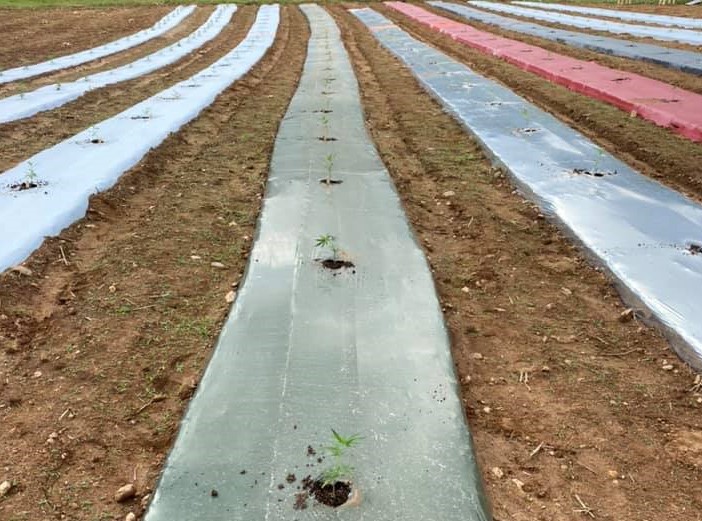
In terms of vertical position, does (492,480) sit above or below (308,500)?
below

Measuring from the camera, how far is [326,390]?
224 cm

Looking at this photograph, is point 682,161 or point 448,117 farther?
point 448,117

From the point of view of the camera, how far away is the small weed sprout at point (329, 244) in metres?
3.30

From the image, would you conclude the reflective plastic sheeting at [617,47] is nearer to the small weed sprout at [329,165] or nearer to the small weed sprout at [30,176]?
the small weed sprout at [329,165]

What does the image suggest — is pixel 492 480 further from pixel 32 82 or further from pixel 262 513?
pixel 32 82

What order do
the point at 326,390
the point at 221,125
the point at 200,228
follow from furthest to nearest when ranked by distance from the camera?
the point at 221,125
the point at 200,228
the point at 326,390

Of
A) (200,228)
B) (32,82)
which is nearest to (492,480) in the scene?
(200,228)

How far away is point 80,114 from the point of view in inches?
272

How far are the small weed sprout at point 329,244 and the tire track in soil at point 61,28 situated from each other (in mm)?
10053

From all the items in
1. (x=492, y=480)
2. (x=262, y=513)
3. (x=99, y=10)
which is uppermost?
(x=99, y=10)

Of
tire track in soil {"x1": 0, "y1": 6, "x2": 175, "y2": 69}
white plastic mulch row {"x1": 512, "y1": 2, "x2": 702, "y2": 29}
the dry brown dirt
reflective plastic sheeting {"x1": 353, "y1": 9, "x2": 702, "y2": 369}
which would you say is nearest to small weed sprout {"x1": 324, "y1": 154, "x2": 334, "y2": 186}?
reflective plastic sheeting {"x1": 353, "y1": 9, "x2": 702, "y2": 369}

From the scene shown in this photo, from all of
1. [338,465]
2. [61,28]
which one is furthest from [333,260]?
[61,28]

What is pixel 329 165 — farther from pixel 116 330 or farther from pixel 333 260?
pixel 116 330

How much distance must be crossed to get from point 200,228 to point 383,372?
7.16ft
